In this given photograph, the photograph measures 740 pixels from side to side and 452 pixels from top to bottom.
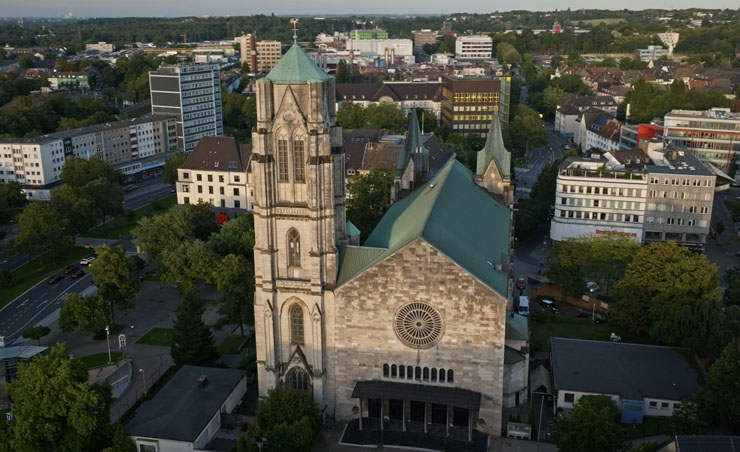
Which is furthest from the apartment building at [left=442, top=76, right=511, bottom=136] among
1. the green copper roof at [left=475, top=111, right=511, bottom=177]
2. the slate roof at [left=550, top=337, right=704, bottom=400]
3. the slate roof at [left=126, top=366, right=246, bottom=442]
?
the slate roof at [left=126, top=366, right=246, bottom=442]

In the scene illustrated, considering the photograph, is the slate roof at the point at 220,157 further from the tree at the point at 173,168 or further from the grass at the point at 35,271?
the grass at the point at 35,271

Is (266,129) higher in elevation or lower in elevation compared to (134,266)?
higher

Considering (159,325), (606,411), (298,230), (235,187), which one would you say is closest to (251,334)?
(159,325)

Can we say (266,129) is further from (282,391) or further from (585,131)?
(585,131)

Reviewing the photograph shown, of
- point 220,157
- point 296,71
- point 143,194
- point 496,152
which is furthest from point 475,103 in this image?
point 296,71

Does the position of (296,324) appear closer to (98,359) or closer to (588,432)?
(588,432)
